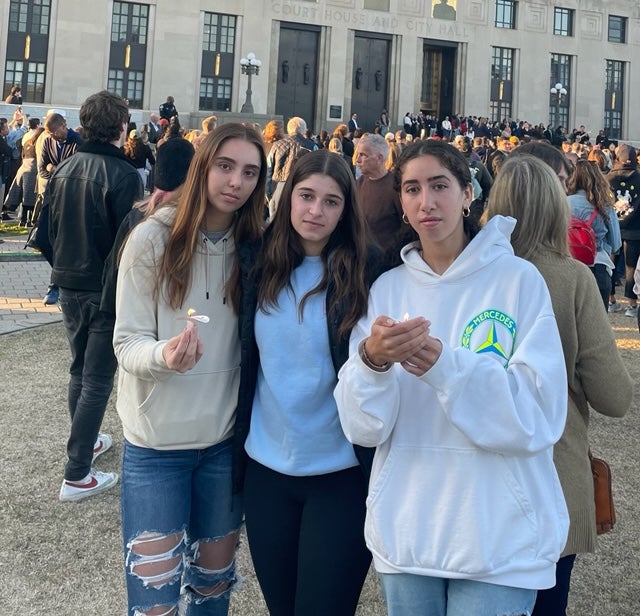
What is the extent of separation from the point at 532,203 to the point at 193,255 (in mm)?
1176

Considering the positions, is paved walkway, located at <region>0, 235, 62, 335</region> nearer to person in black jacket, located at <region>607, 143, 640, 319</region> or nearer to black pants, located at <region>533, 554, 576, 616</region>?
black pants, located at <region>533, 554, 576, 616</region>

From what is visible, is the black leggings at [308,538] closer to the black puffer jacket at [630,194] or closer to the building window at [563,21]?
the black puffer jacket at [630,194]

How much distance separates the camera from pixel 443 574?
183 cm

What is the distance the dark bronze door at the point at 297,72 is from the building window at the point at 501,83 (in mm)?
10540

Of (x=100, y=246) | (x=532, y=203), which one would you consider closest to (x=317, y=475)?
(x=532, y=203)

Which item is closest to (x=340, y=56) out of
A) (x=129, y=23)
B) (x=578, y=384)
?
(x=129, y=23)

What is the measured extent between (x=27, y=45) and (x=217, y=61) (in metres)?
9.00

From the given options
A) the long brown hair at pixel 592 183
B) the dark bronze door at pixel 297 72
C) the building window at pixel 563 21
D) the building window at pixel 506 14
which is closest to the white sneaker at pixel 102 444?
the long brown hair at pixel 592 183

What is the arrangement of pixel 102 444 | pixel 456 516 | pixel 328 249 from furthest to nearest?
pixel 102 444 < pixel 328 249 < pixel 456 516

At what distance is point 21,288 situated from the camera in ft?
33.1

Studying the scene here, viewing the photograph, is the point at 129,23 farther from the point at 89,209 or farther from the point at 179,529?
the point at 179,529

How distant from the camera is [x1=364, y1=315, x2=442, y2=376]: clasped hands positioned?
5.57 ft

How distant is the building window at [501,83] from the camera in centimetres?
4062

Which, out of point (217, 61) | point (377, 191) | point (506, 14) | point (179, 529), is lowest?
point (179, 529)
